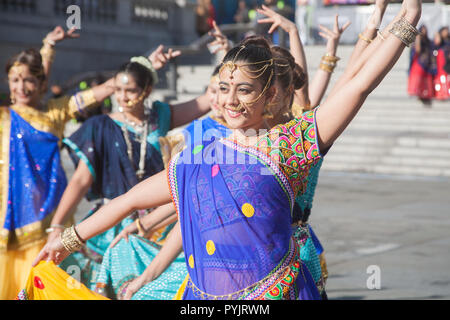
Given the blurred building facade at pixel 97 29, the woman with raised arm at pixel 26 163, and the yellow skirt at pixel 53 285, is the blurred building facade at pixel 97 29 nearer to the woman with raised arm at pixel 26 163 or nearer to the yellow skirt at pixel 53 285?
the woman with raised arm at pixel 26 163

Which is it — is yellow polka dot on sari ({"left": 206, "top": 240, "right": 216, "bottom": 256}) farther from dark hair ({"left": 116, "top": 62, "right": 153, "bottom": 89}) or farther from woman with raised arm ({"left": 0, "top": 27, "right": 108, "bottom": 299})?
woman with raised arm ({"left": 0, "top": 27, "right": 108, "bottom": 299})

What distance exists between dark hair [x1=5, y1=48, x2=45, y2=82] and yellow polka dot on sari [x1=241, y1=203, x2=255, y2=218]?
3000 mm

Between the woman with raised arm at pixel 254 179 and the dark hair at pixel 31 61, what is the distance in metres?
2.71

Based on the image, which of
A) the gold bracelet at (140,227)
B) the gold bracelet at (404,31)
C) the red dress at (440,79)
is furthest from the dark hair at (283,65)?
the red dress at (440,79)

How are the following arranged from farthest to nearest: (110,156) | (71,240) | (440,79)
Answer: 1. (440,79)
2. (110,156)
3. (71,240)

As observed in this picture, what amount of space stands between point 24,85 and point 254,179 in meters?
3.05

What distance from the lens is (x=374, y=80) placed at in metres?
2.60

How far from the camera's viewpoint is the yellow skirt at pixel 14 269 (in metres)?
5.25

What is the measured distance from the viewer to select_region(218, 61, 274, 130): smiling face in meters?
2.74

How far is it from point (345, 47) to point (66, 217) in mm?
16606

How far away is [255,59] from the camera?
9.19 feet

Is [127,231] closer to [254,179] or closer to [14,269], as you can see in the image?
[14,269]

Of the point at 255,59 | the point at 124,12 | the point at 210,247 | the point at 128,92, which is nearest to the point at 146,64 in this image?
the point at 128,92
